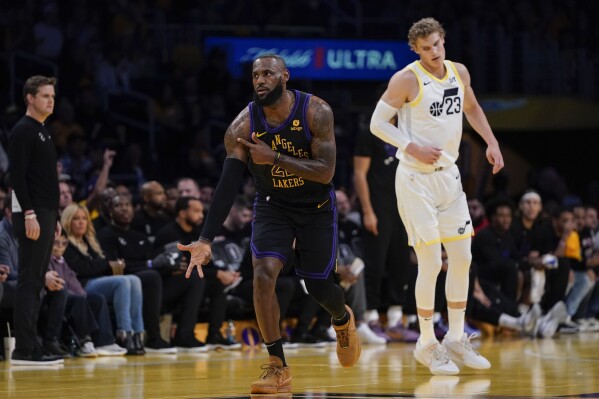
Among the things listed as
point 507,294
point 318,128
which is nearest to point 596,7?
point 507,294

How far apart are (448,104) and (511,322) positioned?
5.11 meters

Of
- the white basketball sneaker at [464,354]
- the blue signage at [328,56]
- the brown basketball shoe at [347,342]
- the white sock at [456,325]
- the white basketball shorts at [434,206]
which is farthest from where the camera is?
the blue signage at [328,56]

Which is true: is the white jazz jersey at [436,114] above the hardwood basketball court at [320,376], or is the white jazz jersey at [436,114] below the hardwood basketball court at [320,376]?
above

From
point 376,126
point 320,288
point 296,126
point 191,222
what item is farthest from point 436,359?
point 191,222

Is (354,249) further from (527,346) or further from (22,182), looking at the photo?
(22,182)

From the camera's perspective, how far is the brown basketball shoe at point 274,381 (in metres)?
7.00

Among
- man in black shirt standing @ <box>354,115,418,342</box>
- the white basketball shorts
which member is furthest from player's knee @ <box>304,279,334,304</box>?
man in black shirt standing @ <box>354,115,418,342</box>

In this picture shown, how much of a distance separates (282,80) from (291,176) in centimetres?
57

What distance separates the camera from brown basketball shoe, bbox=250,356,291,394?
23.0 feet

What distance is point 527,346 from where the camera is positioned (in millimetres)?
11516

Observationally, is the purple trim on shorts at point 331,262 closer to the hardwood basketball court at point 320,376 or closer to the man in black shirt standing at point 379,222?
the hardwood basketball court at point 320,376

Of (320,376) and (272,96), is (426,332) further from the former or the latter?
(272,96)

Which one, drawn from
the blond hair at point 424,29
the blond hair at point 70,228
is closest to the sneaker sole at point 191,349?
the blond hair at point 70,228

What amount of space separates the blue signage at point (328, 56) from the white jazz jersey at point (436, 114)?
11280 mm
